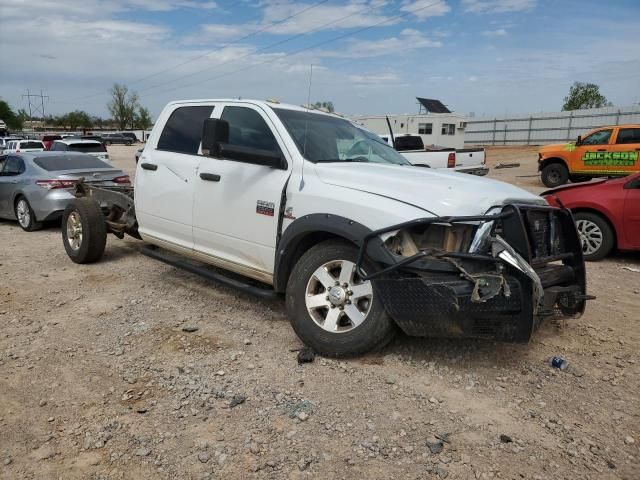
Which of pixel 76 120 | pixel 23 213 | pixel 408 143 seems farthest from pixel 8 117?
pixel 23 213

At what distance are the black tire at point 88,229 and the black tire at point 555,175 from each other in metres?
14.3

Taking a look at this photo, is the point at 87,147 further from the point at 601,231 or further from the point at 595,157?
the point at 601,231

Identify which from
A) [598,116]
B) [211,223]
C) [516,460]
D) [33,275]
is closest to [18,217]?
[33,275]

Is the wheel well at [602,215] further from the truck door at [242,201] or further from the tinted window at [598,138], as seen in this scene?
the tinted window at [598,138]

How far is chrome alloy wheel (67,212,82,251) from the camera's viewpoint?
256 inches

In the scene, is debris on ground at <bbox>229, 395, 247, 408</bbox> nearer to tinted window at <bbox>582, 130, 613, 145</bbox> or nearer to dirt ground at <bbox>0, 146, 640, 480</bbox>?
dirt ground at <bbox>0, 146, 640, 480</bbox>

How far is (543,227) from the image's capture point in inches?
144

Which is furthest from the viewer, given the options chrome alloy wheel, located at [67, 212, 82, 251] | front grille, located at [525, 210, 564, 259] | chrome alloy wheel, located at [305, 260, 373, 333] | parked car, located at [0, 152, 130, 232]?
parked car, located at [0, 152, 130, 232]

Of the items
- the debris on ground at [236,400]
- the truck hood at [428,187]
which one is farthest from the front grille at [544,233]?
the debris on ground at [236,400]

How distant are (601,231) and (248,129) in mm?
5114

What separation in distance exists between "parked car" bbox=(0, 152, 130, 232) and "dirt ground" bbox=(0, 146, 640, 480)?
4.28 meters

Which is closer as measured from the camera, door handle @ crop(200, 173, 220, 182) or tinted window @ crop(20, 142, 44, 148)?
door handle @ crop(200, 173, 220, 182)

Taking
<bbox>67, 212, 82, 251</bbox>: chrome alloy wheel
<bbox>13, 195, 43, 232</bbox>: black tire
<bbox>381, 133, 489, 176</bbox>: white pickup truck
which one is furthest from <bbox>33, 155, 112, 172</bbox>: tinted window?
<bbox>381, 133, 489, 176</bbox>: white pickup truck

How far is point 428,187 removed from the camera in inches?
138
